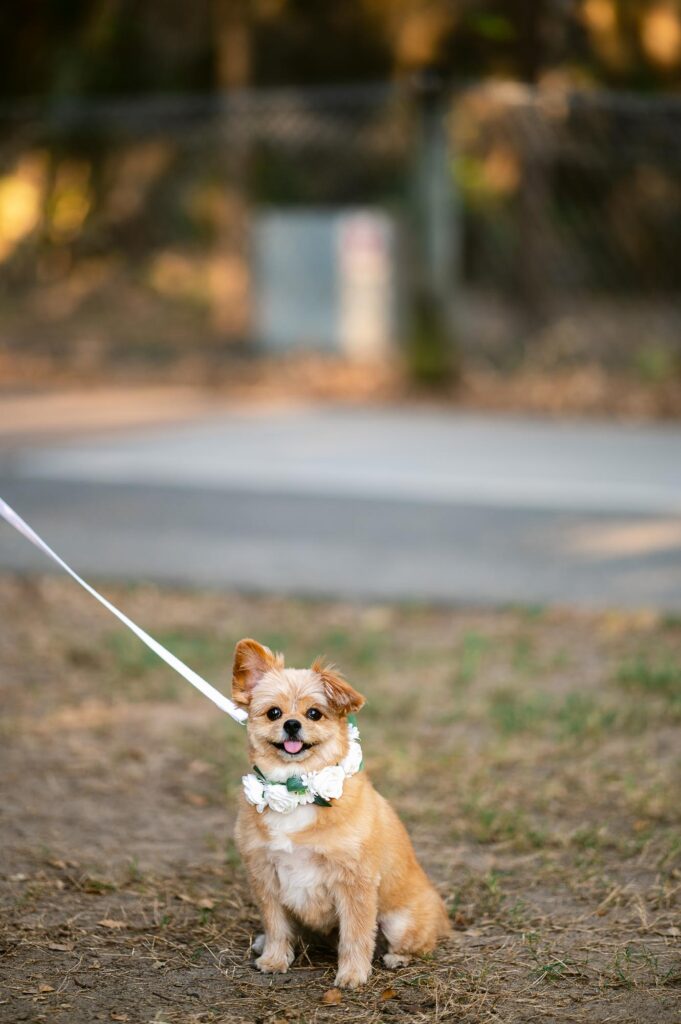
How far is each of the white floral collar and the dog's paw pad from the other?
516 mm

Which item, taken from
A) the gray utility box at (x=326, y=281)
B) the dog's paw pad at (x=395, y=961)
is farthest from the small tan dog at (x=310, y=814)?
the gray utility box at (x=326, y=281)

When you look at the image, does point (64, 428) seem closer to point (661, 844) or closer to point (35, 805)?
point (35, 805)

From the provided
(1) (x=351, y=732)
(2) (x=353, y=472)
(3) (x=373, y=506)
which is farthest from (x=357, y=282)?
(1) (x=351, y=732)

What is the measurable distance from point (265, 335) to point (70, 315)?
4276 millimetres

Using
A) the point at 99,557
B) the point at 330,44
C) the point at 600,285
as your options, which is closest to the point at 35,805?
the point at 99,557

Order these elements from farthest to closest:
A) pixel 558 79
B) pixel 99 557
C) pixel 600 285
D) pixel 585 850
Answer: pixel 600 285 → pixel 558 79 → pixel 99 557 → pixel 585 850

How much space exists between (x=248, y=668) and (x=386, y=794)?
1622 millimetres

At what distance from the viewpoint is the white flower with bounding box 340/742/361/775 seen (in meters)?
3.12

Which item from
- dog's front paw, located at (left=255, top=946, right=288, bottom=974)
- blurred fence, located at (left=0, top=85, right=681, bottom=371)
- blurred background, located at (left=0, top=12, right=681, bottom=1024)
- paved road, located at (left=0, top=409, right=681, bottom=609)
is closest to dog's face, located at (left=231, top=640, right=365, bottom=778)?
dog's front paw, located at (left=255, top=946, right=288, bottom=974)

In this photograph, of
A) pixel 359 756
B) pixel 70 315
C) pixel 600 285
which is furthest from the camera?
pixel 70 315

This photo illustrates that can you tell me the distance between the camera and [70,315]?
58.3 ft

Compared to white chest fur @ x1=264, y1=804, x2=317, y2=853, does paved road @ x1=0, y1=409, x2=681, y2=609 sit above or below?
above

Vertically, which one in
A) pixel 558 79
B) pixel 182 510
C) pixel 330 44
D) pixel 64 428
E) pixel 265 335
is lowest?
pixel 182 510

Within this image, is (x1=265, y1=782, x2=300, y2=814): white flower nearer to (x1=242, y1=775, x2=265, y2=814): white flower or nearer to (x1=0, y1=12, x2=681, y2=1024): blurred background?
(x1=242, y1=775, x2=265, y2=814): white flower
